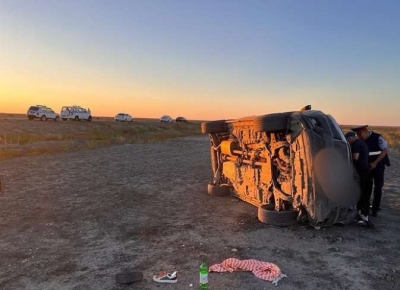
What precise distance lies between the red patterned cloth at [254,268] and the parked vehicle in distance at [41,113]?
→ 1605 inches

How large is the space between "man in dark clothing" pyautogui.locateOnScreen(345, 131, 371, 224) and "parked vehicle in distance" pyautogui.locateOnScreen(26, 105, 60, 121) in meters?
40.1

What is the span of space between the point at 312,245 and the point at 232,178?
3.49 meters

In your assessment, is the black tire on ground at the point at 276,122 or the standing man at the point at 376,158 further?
the standing man at the point at 376,158

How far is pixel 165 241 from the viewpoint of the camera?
578 cm

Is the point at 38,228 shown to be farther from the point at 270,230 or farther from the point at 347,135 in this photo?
the point at 347,135

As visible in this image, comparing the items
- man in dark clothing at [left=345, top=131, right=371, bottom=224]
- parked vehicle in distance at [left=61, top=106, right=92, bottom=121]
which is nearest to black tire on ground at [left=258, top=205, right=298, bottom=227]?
man in dark clothing at [left=345, top=131, right=371, bottom=224]

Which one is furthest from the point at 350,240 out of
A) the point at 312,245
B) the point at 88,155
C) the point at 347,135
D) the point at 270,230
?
the point at 88,155

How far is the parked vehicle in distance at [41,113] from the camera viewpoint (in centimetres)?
4069

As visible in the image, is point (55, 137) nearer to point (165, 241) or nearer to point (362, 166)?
point (165, 241)

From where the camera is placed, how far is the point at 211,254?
5148 millimetres

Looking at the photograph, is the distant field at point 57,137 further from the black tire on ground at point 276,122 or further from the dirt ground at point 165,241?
the black tire on ground at point 276,122

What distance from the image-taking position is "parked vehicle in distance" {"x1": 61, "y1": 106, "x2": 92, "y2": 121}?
43.9m

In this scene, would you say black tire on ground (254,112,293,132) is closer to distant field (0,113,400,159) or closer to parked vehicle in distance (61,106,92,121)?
distant field (0,113,400,159)

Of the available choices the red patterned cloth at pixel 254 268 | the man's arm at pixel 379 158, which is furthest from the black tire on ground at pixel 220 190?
the red patterned cloth at pixel 254 268
